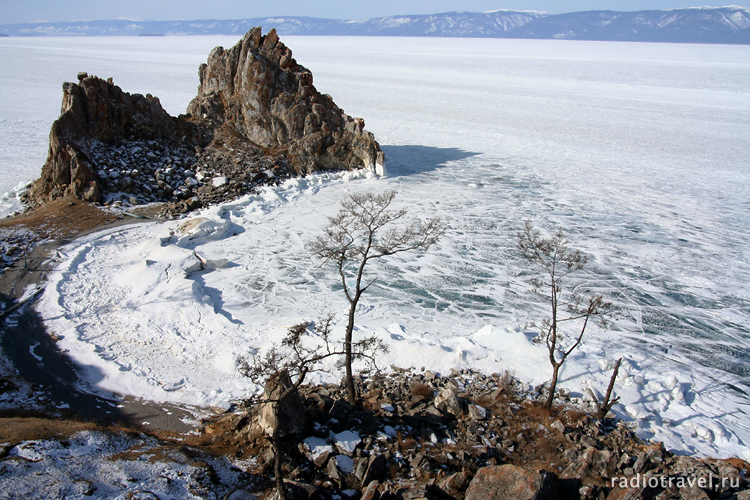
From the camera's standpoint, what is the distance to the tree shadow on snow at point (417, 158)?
28047mm

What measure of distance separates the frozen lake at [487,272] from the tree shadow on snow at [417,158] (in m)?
0.19

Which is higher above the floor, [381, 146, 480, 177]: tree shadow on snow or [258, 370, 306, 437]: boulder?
[381, 146, 480, 177]: tree shadow on snow

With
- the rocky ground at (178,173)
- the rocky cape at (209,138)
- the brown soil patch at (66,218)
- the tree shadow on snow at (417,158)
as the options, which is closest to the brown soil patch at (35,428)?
the brown soil patch at (66,218)

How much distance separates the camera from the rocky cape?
2181 centimetres

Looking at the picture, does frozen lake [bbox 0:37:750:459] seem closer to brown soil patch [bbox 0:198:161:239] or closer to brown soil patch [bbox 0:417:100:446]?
brown soil patch [bbox 0:198:161:239]

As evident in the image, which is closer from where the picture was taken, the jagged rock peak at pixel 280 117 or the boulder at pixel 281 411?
the boulder at pixel 281 411

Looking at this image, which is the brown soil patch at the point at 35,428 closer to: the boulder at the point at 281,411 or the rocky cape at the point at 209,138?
the boulder at the point at 281,411

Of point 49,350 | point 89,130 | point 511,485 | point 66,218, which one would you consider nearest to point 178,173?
point 89,130

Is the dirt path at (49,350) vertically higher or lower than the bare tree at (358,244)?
lower

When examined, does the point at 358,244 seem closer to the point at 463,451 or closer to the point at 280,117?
the point at 463,451

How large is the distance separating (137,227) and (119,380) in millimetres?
9573

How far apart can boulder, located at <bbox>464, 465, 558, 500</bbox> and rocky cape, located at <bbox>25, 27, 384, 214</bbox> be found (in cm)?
1765

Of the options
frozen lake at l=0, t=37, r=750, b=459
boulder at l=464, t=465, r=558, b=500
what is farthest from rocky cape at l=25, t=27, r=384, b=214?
boulder at l=464, t=465, r=558, b=500

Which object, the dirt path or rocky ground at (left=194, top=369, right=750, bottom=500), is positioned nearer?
rocky ground at (left=194, top=369, right=750, bottom=500)
